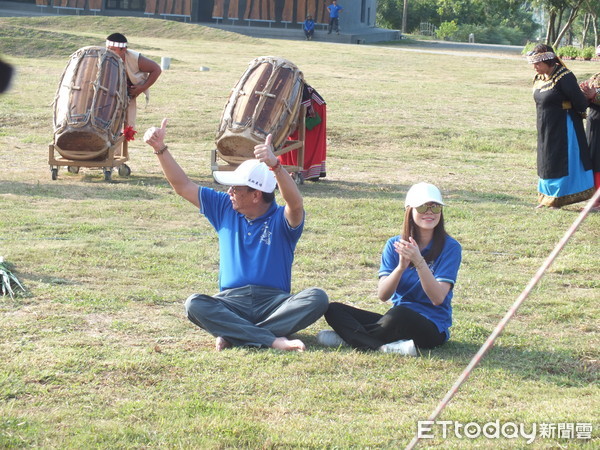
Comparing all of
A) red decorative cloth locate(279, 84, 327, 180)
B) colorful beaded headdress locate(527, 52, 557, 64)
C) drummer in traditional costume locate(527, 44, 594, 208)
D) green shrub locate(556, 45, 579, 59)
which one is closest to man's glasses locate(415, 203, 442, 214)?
colorful beaded headdress locate(527, 52, 557, 64)

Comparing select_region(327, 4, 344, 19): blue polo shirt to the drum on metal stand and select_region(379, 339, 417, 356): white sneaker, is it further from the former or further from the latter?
select_region(379, 339, 417, 356): white sneaker

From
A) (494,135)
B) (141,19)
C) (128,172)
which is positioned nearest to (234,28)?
(141,19)

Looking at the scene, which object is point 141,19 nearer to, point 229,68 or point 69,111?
point 229,68

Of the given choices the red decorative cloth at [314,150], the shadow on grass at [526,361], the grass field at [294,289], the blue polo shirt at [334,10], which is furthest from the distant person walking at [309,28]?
the shadow on grass at [526,361]

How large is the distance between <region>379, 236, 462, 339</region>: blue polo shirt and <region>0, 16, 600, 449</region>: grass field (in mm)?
209

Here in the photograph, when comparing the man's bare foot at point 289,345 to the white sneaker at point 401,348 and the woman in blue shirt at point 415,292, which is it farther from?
the white sneaker at point 401,348

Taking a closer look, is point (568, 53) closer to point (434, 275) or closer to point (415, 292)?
point (415, 292)

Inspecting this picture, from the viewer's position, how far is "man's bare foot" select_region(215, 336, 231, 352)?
17.3 feet

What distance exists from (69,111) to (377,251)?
180 inches

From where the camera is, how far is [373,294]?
6.81m

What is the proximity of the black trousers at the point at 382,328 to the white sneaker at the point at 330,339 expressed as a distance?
32 millimetres

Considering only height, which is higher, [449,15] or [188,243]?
[449,15]

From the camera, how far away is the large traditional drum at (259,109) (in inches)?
413

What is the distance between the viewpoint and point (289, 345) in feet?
17.3
